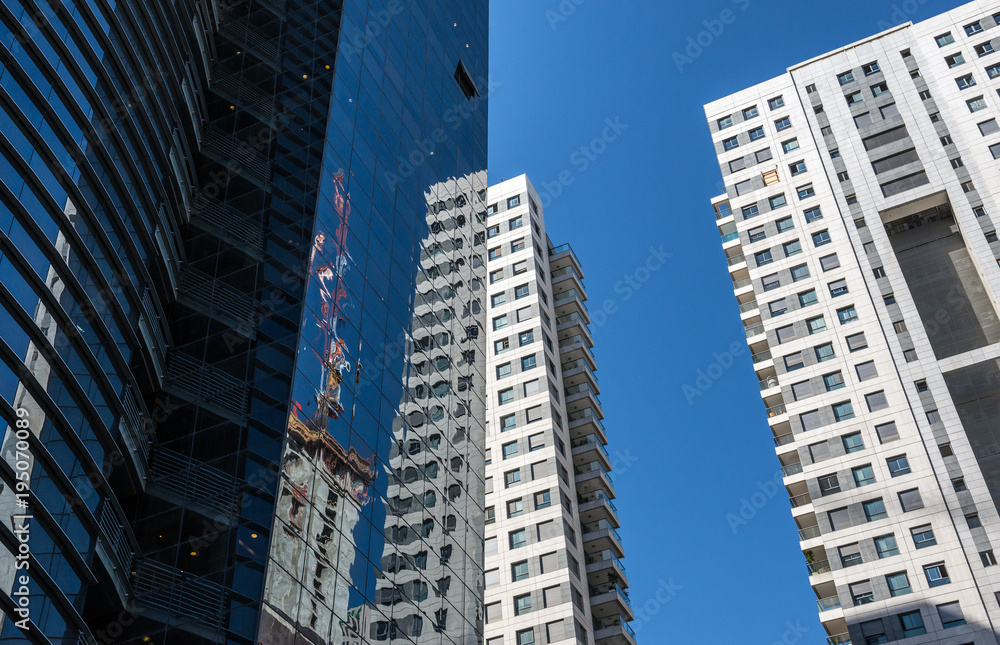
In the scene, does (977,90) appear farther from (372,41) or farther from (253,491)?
(253,491)

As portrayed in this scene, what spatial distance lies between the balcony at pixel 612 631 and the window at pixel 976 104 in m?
45.9

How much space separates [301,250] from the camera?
41938mm

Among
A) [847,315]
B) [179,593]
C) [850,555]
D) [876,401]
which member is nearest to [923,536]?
[850,555]

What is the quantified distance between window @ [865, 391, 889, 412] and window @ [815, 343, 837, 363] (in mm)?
4300

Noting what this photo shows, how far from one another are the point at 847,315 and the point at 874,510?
14814 mm

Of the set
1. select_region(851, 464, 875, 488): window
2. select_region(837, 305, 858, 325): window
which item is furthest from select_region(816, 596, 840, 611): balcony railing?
select_region(837, 305, 858, 325): window

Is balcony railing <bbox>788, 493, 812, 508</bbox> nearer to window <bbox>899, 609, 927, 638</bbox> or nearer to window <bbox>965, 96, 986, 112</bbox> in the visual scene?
window <bbox>899, 609, 927, 638</bbox>

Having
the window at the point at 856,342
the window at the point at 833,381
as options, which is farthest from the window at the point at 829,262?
the window at the point at 833,381

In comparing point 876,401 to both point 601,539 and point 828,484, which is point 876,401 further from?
point 601,539

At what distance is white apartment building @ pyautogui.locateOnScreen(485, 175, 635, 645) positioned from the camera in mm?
70938

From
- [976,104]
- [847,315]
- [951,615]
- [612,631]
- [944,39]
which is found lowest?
[951,615]

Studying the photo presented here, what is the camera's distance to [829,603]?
6469 cm

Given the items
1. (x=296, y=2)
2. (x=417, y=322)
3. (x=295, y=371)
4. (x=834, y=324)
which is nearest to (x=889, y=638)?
(x=834, y=324)

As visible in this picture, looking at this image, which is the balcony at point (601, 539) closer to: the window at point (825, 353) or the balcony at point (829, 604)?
the balcony at point (829, 604)
